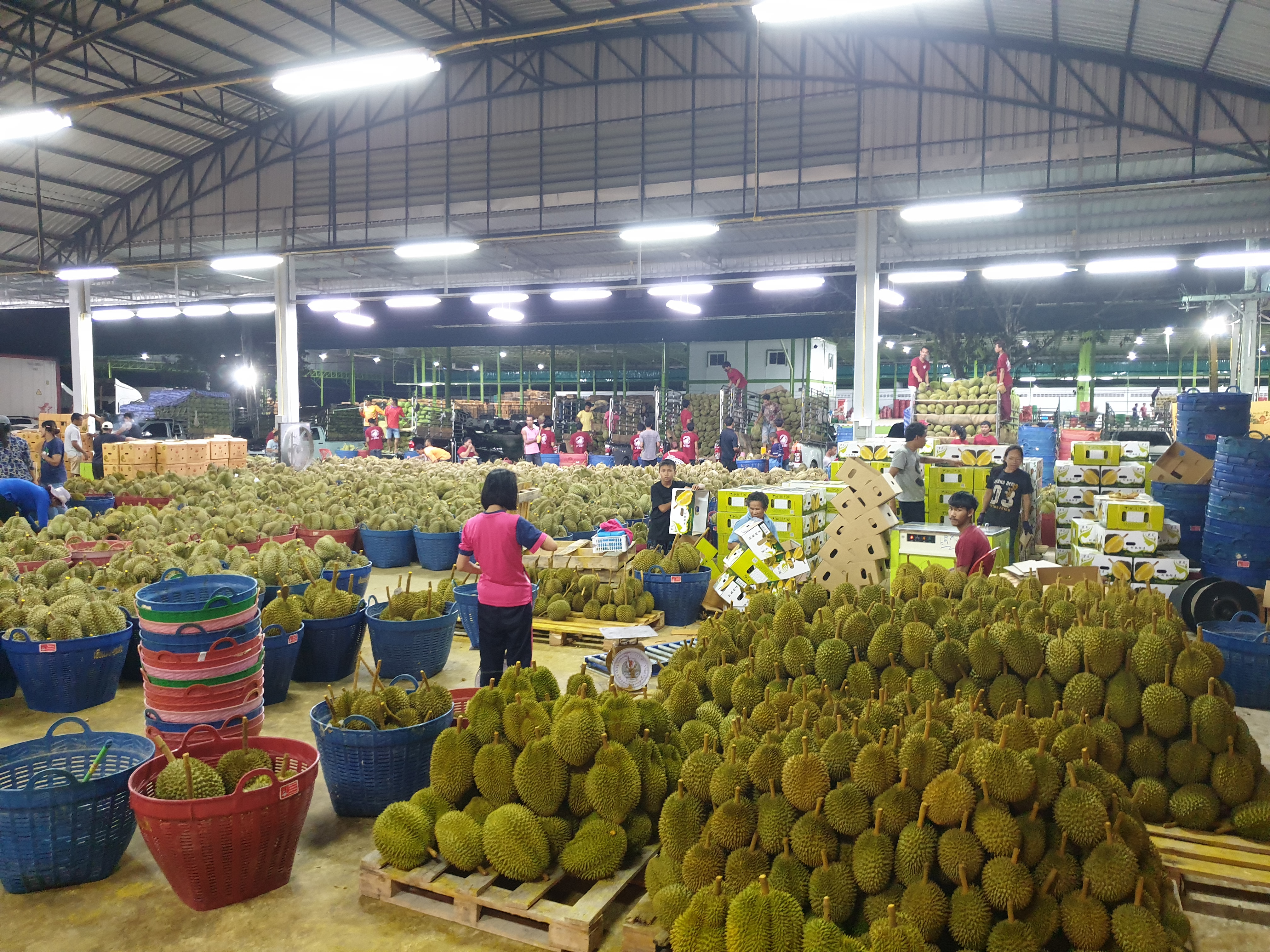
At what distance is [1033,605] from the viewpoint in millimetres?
3904

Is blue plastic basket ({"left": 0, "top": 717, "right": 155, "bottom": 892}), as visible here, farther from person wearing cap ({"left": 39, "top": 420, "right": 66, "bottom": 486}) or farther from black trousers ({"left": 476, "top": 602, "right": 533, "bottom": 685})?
person wearing cap ({"left": 39, "top": 420, "right": 66, "bottom": 486})

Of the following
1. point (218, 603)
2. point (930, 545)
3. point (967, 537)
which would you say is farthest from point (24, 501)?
point (967, 537)

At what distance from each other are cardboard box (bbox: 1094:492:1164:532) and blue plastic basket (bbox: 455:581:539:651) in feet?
15.6

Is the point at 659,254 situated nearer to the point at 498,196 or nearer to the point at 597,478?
the point at 498,196

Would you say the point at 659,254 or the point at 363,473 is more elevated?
the point at 659,254

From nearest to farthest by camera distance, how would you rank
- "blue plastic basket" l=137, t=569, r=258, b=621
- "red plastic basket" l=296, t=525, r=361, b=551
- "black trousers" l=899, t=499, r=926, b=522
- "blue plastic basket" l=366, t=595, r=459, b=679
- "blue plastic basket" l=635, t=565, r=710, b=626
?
"blue plastic basket" l=137, t=569, r=258, b=621 → "blue plastic basket" l=366, t=595, r=459, b=679 → "blue plastic basket" l=635, t=565, r=710, b=626 → "black trousers" l=899, t=499, r=926, b=522 → "red plastic basket" l=296, t=525, r=361, b=551

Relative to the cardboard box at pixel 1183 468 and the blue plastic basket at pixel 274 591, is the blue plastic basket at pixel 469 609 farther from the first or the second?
the cardboard box at pixel 1183 468

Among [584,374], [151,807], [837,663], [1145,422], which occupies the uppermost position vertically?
[584,374]

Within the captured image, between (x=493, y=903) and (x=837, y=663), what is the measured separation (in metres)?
1.65

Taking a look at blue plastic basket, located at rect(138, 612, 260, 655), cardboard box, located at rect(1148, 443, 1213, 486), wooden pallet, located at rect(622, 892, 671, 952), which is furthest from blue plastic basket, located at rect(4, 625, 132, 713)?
cardboard box, located at rect(1148, 443, 1213, 486)

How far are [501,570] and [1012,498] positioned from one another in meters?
5.17

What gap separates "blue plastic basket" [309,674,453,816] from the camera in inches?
135

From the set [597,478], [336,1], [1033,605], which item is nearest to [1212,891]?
[1033,605]

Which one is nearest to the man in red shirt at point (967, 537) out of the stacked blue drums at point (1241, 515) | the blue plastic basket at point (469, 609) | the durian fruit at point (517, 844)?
the stacked blue drums at point (1241, 515)
